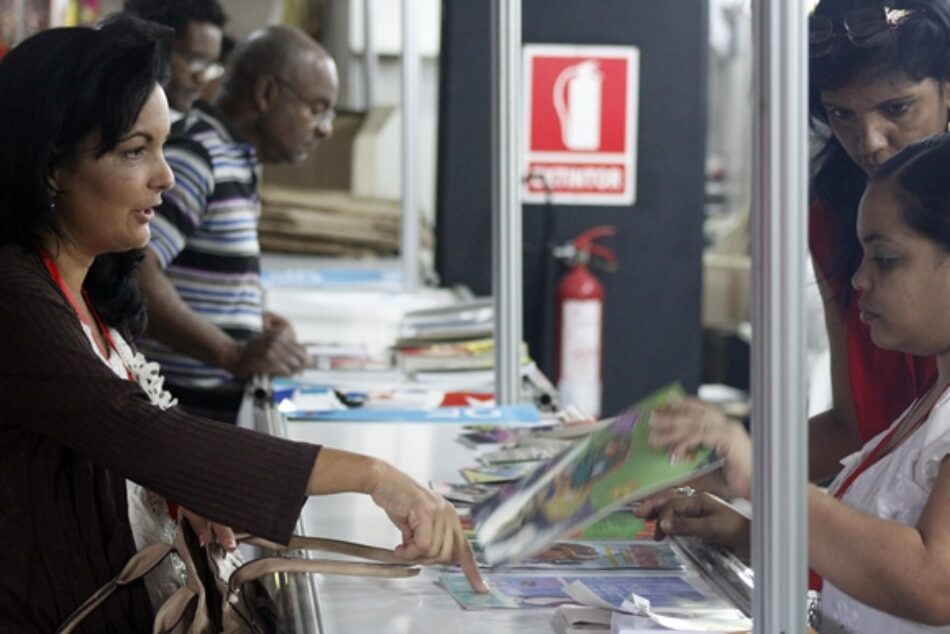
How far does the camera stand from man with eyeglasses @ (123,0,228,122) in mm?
4086

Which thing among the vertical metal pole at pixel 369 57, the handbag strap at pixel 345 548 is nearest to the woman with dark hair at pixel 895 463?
the handbag strap at pixel 345 548

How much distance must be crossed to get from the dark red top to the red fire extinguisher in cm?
306

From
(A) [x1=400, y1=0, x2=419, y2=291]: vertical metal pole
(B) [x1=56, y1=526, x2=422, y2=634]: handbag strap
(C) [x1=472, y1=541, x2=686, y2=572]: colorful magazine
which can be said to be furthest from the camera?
(A) [x1=400, y1=0, x2=419, y2=291]: vertical metal pole

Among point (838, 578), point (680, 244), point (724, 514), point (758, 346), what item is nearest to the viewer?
point (758, 346)

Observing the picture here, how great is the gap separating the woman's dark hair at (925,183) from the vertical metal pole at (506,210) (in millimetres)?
1472

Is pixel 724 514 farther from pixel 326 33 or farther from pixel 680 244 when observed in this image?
pixel 326 33

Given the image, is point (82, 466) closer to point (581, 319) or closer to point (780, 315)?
point (780, 315)

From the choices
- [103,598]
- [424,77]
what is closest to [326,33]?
[424,77]

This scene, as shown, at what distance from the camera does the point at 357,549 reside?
1.92m

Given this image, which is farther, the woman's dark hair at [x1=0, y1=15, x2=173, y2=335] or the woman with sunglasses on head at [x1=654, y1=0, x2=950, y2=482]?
the woman with sunglasses on head at [x1=654, y1=0, x2=950, y2=482]

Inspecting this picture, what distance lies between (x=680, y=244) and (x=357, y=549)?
3844 millimetres

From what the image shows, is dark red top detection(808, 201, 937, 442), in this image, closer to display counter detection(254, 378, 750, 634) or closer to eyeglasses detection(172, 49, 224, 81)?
display counter detection(254, 378, 750, 634)

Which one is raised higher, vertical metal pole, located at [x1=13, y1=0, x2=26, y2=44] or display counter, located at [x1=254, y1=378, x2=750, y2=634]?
vertical metal pole, located at [x1=13, y1=0, x2=26, y2=44]

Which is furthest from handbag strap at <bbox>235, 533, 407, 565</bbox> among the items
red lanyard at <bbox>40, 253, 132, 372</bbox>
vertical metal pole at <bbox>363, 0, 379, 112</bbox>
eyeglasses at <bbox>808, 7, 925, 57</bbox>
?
vertical metal pole at <bbox>363, 0, 379, 112</bbox>
